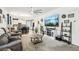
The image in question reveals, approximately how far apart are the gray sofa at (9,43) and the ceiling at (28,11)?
0.61m

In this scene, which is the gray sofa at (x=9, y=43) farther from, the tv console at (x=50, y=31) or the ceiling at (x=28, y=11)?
the tv console at (x=50, y=31)

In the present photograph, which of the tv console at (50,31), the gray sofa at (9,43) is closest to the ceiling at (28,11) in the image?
the tv console at (50,31)

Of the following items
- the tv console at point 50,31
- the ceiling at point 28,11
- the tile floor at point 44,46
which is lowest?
the tile floor at point 44,46

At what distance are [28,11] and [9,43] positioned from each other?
935 millimetres

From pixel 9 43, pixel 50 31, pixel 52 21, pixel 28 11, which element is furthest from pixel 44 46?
pixel 28 11

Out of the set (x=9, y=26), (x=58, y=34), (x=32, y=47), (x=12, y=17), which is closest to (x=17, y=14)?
(x=12, y=17)

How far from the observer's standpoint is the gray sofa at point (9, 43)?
2.87m

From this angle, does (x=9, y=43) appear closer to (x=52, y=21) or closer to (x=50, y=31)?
(x=50, y=31)

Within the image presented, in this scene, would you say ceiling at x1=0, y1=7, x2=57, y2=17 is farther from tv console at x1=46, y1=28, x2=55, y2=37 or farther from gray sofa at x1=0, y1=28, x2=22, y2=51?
gray sofa at x1=0, y1=28, x2=22, y2=51

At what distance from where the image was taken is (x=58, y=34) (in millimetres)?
3051

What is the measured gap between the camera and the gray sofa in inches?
113

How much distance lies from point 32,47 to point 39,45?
187 mm

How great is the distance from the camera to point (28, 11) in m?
2.97

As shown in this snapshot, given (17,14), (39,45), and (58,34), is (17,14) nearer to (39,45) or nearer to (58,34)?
(39,45)
